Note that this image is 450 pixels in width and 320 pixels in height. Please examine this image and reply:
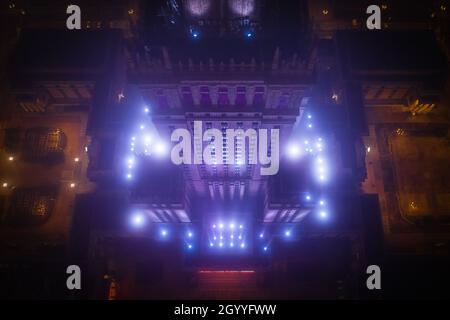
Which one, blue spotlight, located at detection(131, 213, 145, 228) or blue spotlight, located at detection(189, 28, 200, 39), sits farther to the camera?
blue spotlight, located at detection(189, 28, 200, 39)

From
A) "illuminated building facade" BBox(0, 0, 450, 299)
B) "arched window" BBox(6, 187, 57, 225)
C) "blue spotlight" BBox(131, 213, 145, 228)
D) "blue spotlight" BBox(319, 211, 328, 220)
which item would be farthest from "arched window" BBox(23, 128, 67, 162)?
"blue spotlight" BBox(319, 211, 328, 220)

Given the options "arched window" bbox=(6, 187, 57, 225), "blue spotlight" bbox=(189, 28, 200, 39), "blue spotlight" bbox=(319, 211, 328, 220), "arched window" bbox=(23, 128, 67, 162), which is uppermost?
"blue spotlight" bbox=(189, 28, 200, 39)

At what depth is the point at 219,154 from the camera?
12.4 m

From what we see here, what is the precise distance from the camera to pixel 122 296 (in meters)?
14.0

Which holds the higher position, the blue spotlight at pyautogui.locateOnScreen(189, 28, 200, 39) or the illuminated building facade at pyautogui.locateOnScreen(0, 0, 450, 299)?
the blue spotlight at pyautogui.locateOnScreen(189, 28, 200, 39)

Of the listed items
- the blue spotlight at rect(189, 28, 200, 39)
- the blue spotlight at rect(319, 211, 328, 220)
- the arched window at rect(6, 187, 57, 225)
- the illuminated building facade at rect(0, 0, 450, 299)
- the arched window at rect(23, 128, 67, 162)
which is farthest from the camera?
the arched window at rect(23, 128, 67, 162)

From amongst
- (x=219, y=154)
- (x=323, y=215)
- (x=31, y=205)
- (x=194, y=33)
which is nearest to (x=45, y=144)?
(x=31, y=205)

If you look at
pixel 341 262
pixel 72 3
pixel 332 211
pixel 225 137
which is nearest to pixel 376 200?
pixel 332 211

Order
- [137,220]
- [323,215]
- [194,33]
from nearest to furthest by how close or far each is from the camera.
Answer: [137,220]
[323,215]
[194,33]

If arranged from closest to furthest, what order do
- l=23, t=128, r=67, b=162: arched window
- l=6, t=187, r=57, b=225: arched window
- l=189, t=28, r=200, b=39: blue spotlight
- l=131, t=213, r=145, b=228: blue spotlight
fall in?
1. l=131, t=213, r=145, b=228: blue spotlight
2. l=189, t=28, r=200, b=39: blue spotlight
3. l=6, t=187, r=57, b=225: arched window
4. l=23, t=128, r=67, b=162: arched window

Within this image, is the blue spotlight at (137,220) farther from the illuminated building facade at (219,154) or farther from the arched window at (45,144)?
the arched window at (45,144)

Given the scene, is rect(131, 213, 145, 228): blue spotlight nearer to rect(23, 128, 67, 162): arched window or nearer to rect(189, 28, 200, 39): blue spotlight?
rect(23, 128, 67, 162): arched window

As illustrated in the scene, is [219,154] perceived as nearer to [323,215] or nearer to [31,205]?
[323,215]

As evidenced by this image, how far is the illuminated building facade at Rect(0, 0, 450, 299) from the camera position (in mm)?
11672
